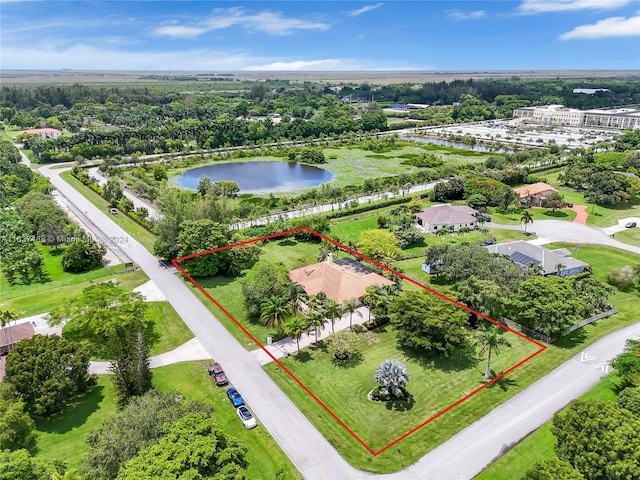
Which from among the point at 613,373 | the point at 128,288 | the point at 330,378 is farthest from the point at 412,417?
the point at 128,288

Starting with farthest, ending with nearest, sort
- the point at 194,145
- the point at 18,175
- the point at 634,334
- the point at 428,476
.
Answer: the point at 194,145
the point at 18,175
the point at 634,334
the point at 428,476

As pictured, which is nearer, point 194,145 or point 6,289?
point 6,289

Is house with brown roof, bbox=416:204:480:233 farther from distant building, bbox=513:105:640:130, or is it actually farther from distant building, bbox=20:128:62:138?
distant building, bbox=513:105:640:130

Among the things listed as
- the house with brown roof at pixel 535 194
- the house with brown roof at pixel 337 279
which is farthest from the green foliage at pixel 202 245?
the house with brown roof at pixel 535 194

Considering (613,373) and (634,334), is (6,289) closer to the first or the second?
(613,373)

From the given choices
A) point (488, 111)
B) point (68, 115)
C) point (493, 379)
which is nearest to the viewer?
point (493, 379)

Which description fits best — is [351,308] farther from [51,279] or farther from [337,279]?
[51,279]

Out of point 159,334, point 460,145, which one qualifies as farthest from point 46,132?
point 460,145
